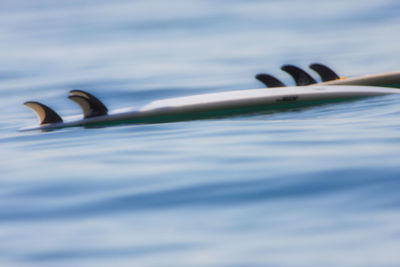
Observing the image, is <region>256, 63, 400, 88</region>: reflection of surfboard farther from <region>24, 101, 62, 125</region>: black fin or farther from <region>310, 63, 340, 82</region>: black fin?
<region>24, 101, 62, 125</region>: black fin

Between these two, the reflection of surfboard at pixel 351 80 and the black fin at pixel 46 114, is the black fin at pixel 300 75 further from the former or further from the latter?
the black fin at pixel 46 114

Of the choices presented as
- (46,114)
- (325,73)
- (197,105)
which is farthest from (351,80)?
(46,114)

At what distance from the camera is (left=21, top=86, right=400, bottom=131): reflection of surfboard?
4.96 meters

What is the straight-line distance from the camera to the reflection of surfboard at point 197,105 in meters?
4.96

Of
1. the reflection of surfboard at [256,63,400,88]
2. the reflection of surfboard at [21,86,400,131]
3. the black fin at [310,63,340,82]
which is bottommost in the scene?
the reflection of surfboard at [21,86,400,131]

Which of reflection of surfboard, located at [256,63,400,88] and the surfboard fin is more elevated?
reflection of surfboard, located at [256,63,400,88]

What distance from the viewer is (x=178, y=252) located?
6.76ft

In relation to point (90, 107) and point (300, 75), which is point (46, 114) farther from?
point (300, 75)

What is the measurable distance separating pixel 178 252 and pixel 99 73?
7649 millimetres

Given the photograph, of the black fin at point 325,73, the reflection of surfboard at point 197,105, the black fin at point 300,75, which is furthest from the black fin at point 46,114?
the black fin at point 325,73

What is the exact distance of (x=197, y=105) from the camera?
502 centimetres

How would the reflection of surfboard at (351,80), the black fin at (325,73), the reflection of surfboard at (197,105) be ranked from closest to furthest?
the reflection of surfboard at (197,105) → the reflection of surfboard at (351,80) → the black fin at (325,73)

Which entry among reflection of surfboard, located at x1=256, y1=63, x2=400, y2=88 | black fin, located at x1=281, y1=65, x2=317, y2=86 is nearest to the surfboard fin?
reflection of surfboard, located at x1=256, y1=63, x2=400, y2=88

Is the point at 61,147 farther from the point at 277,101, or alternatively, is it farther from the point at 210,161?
the point at 277,101
